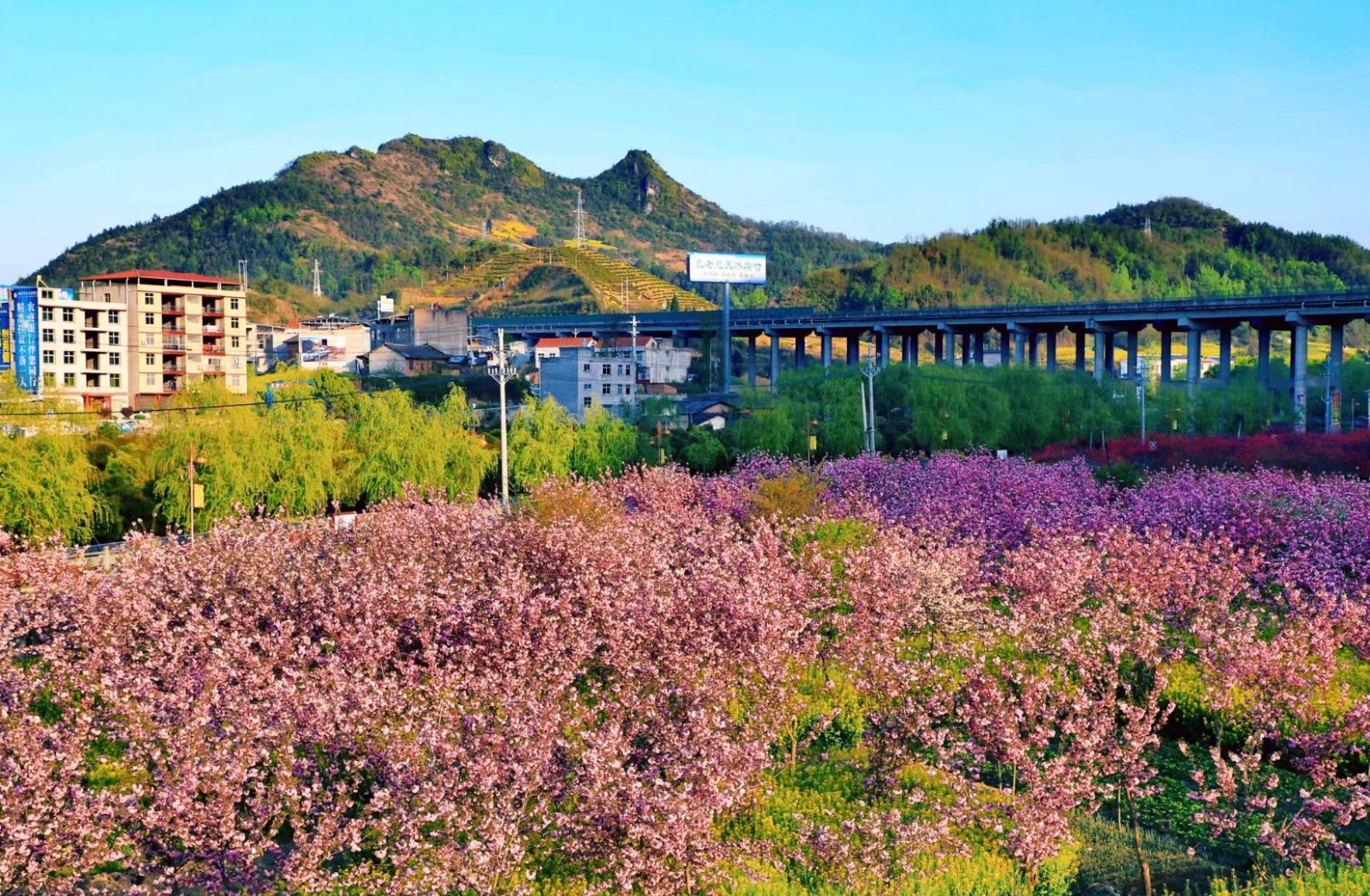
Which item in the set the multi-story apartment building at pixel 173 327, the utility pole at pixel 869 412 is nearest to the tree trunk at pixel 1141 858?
the utility pole at pixel 869 412

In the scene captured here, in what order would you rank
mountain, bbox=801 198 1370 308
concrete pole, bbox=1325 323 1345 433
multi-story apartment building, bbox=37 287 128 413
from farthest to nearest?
mountain, bbox=801 198 1370 308
multi-story apartment building, bbox=37 287 128 413
concrete pole, bbox=1325 323 1345 433

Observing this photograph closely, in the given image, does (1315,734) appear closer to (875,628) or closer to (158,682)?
(875,628)

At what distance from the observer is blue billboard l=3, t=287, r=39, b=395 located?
68.4m

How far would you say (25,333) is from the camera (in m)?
68.4

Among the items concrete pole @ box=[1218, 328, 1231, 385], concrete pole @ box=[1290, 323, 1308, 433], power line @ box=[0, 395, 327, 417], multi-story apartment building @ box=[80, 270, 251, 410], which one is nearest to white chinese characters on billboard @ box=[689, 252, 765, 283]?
Answer: multi-story apartment building @ box=[80, 270, 251, 410]

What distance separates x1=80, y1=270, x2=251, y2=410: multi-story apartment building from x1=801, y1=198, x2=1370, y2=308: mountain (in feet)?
293

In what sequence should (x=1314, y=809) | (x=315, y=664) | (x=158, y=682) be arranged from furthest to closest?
(x=315, y=664)
(x=158, y=682)
(x=1314, y=809)

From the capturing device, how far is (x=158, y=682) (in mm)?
15273

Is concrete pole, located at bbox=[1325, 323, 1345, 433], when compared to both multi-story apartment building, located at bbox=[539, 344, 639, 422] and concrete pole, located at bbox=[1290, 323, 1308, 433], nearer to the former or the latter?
concrete pole, located at bbox=[1290, 323, 1308, 433]

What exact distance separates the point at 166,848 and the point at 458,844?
255 centimetres

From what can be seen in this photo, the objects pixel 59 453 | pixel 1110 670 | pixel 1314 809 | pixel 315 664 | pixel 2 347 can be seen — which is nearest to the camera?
pixel 1314 809

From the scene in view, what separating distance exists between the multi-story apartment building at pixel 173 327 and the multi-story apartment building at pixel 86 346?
2.66ft

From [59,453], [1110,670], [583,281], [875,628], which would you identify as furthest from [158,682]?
[583,281]

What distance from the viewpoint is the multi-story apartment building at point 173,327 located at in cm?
7412
